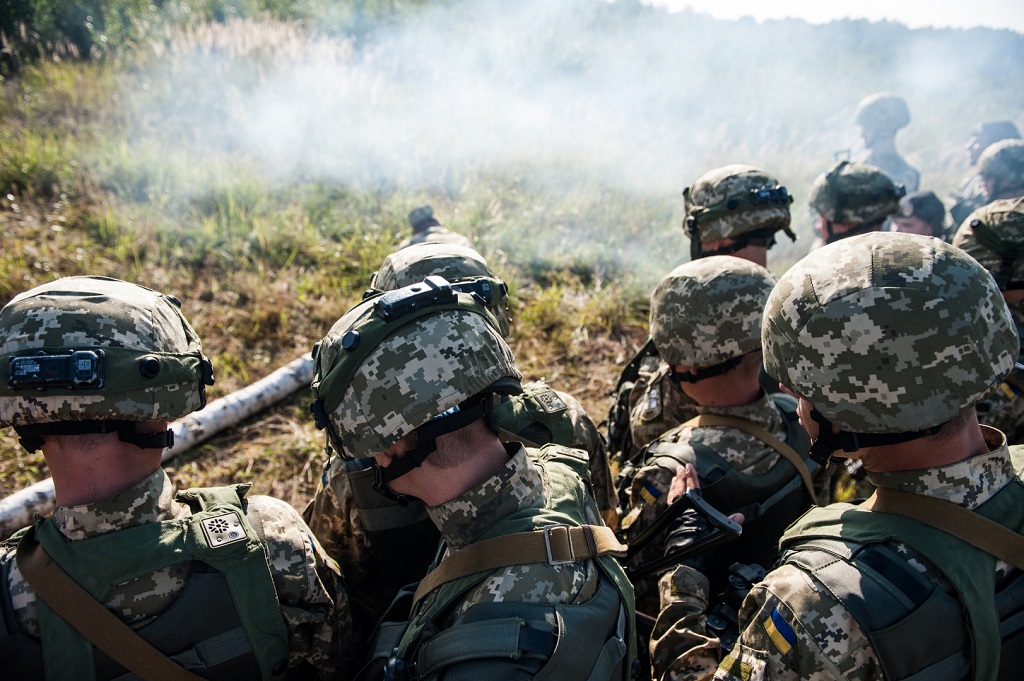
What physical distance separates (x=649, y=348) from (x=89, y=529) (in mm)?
3249

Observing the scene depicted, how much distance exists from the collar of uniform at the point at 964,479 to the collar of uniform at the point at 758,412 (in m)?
0.90

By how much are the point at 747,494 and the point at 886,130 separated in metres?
8.68

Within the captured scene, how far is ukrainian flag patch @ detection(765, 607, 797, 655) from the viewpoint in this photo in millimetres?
1769

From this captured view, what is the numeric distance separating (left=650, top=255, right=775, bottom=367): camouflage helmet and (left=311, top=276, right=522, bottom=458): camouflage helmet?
136cm

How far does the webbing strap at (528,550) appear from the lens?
1.79 meters

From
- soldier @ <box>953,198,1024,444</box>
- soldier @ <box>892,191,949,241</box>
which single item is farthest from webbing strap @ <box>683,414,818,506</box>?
soldier @ <box>892,191,949,241</box>

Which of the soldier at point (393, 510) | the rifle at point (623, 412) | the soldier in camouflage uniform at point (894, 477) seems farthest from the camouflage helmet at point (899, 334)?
the rifle at point (623, 412)

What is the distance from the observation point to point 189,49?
906cm

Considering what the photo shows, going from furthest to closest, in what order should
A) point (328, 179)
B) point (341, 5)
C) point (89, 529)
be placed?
point (341, 5) < point (328, 179) < point (89, 529)

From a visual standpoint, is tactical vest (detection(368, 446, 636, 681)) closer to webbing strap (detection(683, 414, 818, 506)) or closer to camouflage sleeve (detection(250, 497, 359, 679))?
camouflage sleeve (detection(250, 497, 359, 679))

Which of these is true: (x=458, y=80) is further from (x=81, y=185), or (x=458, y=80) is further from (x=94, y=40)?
(x=81, y=185)

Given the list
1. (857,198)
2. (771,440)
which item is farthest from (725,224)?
(771,440)

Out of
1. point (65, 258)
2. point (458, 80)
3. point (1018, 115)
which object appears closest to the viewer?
point (65, 258)

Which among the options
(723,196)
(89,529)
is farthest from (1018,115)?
(89,529)
